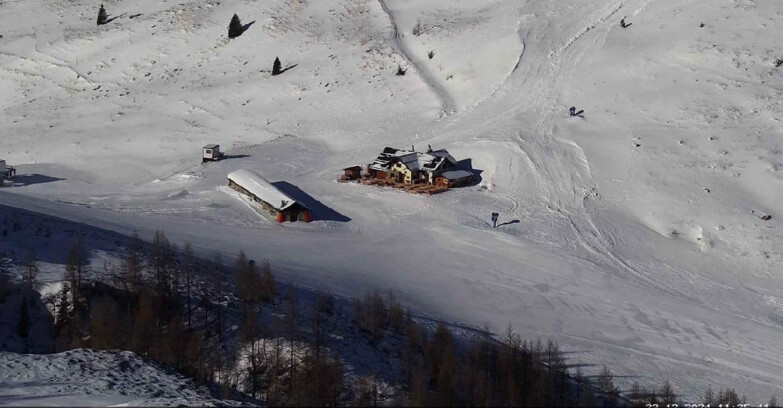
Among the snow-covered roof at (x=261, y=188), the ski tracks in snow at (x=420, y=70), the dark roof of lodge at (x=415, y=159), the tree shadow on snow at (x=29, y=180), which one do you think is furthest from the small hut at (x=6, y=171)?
the ski tracks in snow at (x=420, y=70)

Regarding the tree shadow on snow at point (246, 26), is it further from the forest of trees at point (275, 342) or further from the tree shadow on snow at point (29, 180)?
the forest of trees at point (275, 342)

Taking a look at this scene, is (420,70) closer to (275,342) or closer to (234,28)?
(234,28)

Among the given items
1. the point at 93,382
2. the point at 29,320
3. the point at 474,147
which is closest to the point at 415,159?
the point at 474,147

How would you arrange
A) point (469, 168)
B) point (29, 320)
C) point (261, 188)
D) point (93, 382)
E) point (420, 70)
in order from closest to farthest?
point (93, 382)
point (29, 320)
point (261, 188)
point (469, 168)
point (420, 70)

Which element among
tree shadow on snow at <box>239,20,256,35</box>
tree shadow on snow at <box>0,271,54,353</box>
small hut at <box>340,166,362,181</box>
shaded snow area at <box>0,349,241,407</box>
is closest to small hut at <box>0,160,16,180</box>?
small hut at <box>340,166,362,181</box>

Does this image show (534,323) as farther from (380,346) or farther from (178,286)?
(178,286)

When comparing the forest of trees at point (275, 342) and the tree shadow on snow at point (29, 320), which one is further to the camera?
the tree shadow on snow at point (29, 320)

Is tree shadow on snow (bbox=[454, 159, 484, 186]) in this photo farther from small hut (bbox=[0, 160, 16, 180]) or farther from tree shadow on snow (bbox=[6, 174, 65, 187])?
small hut (bbox=[0, 160, 16, 180])
